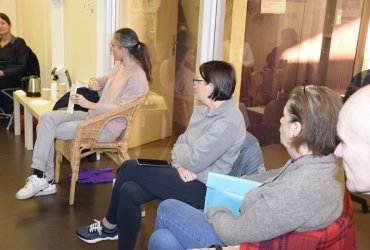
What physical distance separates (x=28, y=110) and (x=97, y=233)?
199 centimetres

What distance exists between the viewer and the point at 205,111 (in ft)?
7.49

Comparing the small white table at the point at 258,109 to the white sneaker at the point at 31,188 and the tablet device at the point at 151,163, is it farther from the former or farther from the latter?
the white sneaker at the point at 31,188

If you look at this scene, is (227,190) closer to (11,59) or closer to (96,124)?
(96,124)

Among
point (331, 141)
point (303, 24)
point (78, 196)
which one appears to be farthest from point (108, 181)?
point (331, 141)

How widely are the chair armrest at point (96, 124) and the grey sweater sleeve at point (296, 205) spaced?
5.68 feet

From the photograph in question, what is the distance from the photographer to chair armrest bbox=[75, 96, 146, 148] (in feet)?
9.54

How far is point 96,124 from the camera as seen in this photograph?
295cm

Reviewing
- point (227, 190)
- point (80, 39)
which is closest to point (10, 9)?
point (80, 39)

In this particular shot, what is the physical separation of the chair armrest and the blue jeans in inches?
50.0

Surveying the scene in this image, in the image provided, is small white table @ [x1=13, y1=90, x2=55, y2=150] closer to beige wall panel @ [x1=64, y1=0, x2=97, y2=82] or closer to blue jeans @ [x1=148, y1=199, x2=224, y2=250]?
beige wall panel @ [x1=64, y1=0, x2=97, y2=82]

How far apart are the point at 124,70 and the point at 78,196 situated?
1.03 metres

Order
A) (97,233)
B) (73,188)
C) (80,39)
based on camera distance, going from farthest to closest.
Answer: (80,39), (73,188), (97,233)

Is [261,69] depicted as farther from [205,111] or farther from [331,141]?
[331,141]

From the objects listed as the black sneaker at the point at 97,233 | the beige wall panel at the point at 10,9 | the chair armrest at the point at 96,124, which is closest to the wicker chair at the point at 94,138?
the chair armrest at the point at 96,124
